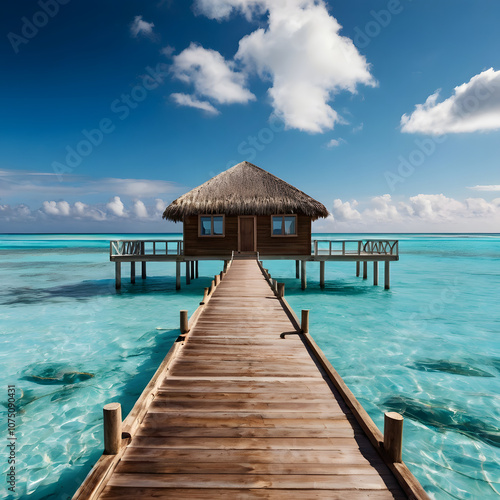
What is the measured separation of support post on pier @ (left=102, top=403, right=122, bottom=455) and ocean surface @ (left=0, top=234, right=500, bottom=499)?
9.26ft

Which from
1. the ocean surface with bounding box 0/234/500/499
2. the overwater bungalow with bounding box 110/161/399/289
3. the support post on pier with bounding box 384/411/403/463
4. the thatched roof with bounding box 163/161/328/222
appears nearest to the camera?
the support post on pier with bounding box 384/411/403/463

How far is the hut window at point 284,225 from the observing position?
61.1 ft

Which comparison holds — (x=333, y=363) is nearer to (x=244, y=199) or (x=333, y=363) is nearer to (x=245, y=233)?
(x=245, y=233)

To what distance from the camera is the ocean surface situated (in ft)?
17.3

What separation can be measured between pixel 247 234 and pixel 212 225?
7.05ft

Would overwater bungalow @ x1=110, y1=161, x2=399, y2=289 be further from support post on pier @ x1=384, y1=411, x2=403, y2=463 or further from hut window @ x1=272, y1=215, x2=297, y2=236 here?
support post on pier @ x1=384, y1=411, x2=403, y2=463

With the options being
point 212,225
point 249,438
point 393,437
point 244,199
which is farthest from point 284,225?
point 393,437

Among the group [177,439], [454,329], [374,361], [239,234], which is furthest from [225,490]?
[239,234]

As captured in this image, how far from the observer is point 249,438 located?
130 inches

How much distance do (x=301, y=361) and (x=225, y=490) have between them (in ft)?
9.32

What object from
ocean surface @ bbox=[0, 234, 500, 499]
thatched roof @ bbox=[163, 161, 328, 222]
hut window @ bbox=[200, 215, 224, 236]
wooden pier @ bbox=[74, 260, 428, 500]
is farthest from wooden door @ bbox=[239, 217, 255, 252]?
wooden pier @ bbox=[74, 260, 428, 500]

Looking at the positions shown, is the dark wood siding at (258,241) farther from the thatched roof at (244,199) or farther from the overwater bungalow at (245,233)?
the thatched roof at (244,199)

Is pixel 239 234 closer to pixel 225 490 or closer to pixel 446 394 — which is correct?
Answer: pixel 446 394

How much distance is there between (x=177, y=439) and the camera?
3242 mm
